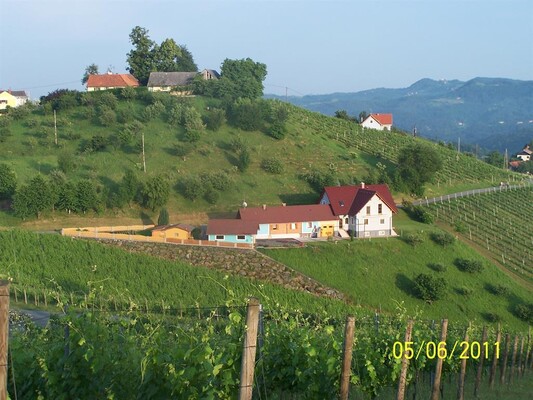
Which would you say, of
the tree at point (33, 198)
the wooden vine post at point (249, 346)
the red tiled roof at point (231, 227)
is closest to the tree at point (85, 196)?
the tree at point (33, 198)

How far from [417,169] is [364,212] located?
1170 cm

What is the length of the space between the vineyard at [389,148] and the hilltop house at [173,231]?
21.0 metres

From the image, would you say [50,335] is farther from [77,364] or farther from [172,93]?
[172,93]

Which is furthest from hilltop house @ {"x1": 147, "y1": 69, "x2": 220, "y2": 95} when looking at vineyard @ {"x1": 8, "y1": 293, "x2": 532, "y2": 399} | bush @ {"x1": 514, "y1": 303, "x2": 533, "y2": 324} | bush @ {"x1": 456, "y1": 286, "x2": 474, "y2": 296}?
vineyard @ {"x1": 8, "y1": 293, "x2": 532, "y2": 399}

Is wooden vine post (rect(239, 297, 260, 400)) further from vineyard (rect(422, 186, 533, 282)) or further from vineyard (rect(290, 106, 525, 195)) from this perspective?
vineyard (rect(290, 106, 525, 195))

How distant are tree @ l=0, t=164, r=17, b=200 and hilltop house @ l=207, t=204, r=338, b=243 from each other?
501 inches

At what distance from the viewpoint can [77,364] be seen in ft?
21.9

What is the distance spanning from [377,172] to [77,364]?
39.6 m

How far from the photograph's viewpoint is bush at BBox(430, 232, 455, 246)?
1312 inches

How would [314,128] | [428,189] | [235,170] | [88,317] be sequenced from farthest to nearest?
[314,128] < [428,189] < [235,170] < [88,317]

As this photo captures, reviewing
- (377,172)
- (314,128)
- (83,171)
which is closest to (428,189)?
(377,172)

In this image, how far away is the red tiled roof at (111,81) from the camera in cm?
6228

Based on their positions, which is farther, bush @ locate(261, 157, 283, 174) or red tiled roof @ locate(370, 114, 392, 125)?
red tiled roof @ locate(370, 114, 392, 125)

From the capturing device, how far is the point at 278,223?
33750 millimetres
